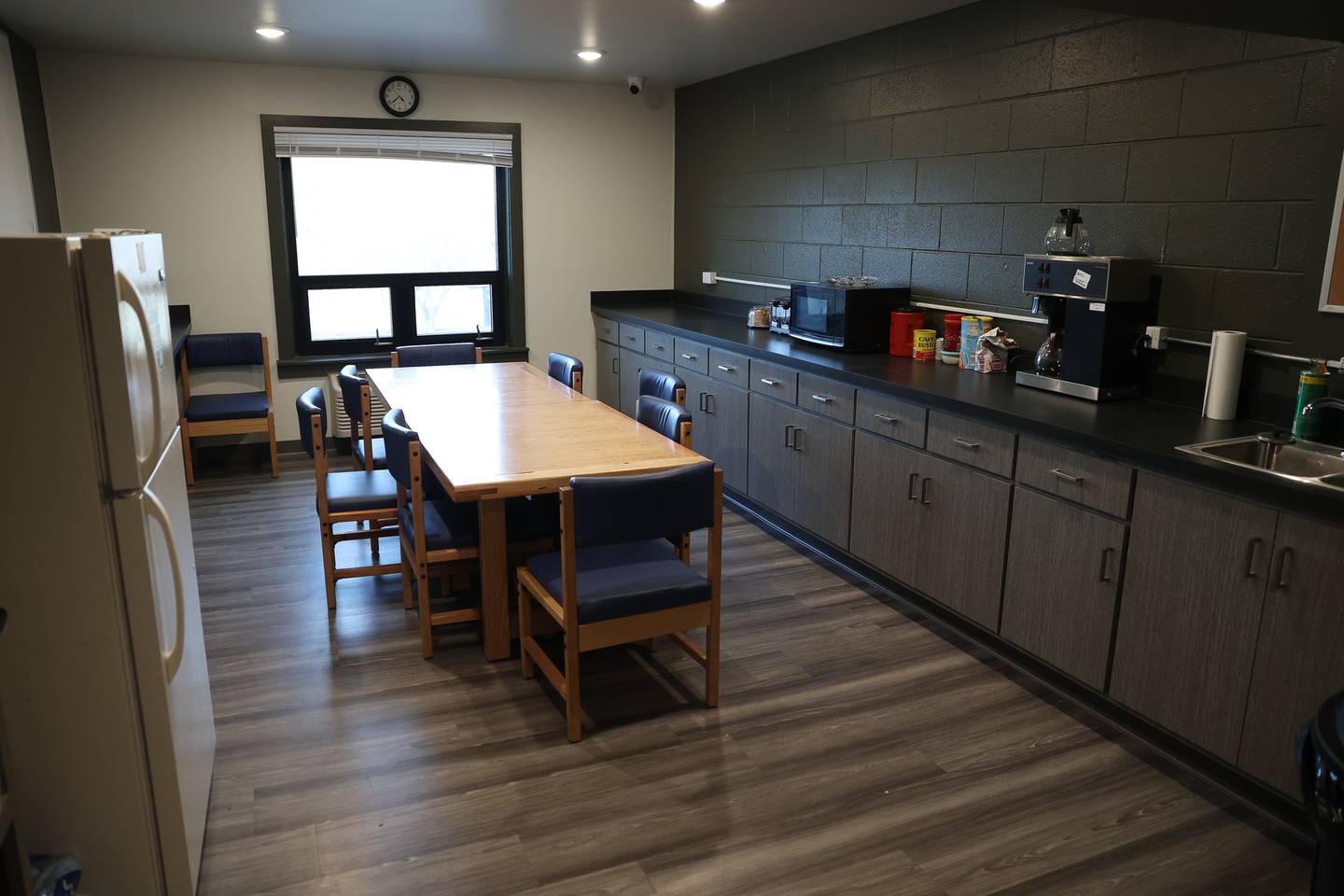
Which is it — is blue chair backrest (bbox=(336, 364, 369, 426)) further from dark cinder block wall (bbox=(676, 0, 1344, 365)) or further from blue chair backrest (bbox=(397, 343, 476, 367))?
dark cinder block wall (bbox=(676, 0, 1344, 365))

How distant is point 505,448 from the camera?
10.2 feet

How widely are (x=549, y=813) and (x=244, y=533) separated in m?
2.72

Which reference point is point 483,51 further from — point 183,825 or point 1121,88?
point 183,825

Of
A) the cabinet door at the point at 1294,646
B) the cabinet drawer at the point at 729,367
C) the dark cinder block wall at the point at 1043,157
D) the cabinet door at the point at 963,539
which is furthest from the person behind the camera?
the cabinet drawer at the point at 729,367

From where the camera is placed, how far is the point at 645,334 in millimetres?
5793

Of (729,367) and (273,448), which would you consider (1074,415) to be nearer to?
(729,367)

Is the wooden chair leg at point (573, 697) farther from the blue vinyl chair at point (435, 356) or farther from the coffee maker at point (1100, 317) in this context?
the blue vinyl chair at point (435, 356)

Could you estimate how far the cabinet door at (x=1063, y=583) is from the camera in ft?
8.89

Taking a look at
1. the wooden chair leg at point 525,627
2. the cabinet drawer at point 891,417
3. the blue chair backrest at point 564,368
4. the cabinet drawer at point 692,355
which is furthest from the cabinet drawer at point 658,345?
the wooden chair leg at point 525,627

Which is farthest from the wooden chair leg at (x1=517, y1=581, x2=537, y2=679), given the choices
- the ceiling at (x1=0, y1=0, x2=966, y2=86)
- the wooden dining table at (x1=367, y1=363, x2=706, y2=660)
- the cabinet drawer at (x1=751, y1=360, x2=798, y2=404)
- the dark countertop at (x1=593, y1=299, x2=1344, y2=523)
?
the ceiling at (x1=0, y1=0, x2=966, y2=86)

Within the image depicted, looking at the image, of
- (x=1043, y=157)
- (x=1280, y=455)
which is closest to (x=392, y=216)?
(x=1043, y=157)

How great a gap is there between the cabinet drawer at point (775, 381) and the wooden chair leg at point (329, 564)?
6.56 ft

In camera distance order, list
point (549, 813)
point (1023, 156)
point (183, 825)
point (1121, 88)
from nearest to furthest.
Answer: point (183, 825), point (549, 813), point (1121, 88), point (1023, 156)

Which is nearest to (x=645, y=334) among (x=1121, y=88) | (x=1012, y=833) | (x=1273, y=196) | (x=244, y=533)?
(x=244, y=533)
